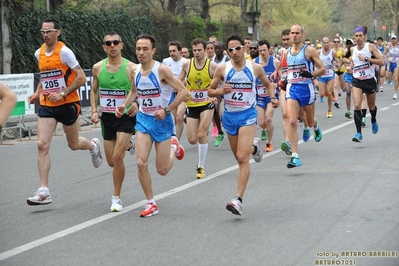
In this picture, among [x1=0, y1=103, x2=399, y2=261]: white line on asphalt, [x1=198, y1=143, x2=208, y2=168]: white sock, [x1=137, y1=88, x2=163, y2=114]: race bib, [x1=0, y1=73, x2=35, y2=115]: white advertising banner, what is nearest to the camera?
[x1=0, y1=103, x2=399, y2=261]: white line on asphalt

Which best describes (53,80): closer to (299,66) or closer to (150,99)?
(150,99)

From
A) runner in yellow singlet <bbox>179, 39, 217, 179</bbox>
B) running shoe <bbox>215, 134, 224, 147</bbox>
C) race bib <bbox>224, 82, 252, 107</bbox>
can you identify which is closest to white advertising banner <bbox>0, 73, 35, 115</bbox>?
running shoe <bbox>215, 134, 224, 147</bbox>

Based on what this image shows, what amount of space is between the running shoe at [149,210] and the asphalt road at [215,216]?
0.13 meters

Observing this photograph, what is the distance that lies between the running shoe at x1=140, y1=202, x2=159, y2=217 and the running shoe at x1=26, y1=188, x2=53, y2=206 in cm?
131

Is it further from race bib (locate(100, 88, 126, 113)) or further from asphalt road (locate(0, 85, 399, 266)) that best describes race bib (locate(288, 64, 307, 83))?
race bib (locate(100, 88, 126, 113))

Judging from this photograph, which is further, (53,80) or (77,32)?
(77,32)

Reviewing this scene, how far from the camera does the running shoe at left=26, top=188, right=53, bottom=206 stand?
31.8 feet

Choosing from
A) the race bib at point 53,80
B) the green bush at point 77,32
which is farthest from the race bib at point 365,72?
the green bush at point 77,32

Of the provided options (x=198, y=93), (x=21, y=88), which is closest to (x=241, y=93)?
(x=198, y=93)

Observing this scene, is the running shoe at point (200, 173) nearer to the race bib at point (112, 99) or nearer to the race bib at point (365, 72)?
the race bib at point (112, 99)

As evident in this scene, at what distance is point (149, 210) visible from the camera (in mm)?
9117

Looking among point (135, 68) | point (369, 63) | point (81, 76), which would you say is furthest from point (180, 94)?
point (369, 63)

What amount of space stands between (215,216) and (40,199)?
2.08 meters

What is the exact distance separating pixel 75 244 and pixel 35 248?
35 cm
